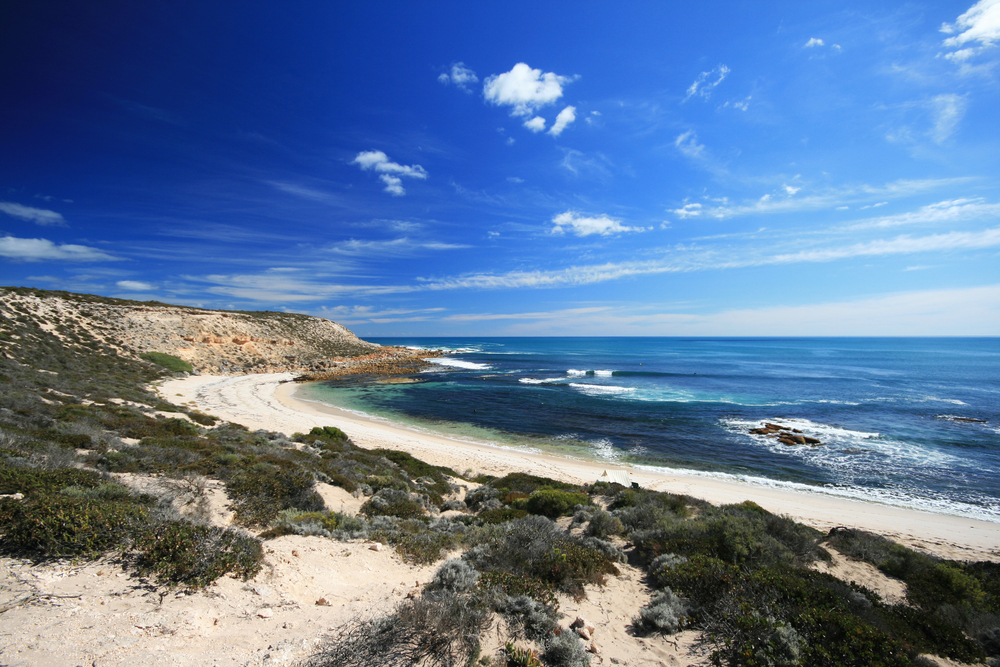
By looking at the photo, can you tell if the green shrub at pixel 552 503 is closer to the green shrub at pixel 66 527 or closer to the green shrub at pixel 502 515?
the green shrub at pixel 502 515

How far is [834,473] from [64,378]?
4245 centimetres

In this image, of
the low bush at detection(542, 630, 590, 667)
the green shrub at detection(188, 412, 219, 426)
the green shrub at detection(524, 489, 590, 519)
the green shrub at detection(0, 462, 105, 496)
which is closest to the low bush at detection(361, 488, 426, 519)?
the green shrub at detection(524, 489, 590, 519)

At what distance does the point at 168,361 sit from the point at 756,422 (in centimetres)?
5554

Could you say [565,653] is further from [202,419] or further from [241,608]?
[202,419]

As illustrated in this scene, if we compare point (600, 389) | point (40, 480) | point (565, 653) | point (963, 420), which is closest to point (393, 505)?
point (40, 480)

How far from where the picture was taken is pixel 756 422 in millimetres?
27594

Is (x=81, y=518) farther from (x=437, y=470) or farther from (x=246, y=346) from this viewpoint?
(x=246, y=346)

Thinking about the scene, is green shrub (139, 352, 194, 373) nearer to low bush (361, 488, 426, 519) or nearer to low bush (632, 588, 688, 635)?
low bush (361, 488, 426, 519)

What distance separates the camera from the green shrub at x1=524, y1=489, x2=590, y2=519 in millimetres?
10516

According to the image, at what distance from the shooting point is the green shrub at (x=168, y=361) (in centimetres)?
3759

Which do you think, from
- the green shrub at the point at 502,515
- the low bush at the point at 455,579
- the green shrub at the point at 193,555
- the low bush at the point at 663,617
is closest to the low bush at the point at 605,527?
the green shrub at the point at 502,515

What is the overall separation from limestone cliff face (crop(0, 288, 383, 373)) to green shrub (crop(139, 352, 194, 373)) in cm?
95

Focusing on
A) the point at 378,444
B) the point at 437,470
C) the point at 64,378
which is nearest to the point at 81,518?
the point at 437,470

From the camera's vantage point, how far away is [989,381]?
159 feet
